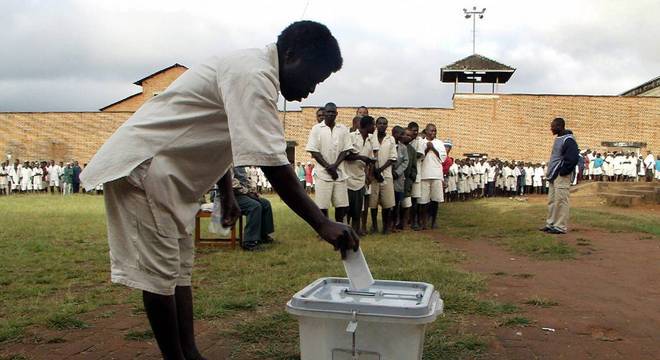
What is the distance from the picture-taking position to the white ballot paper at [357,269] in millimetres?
2186

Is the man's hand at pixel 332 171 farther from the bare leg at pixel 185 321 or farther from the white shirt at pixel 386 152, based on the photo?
the bare leg at pixel 185 321

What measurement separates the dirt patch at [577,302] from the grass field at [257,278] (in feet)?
0.55

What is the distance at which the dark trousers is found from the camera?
24.6ft

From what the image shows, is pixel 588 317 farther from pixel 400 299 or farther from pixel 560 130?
pixel 560 130

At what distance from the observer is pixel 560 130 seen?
9.56 m

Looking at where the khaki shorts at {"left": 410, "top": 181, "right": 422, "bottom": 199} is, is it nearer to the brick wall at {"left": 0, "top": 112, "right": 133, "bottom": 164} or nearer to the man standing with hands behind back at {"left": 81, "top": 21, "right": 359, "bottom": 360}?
the man standing with hands behind back at {"left": 81, "top": 21, "right": 359, "bottom": 360}

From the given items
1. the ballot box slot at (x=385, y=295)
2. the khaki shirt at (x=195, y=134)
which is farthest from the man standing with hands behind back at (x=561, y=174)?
the khaki shirt at (x=195, y=134)

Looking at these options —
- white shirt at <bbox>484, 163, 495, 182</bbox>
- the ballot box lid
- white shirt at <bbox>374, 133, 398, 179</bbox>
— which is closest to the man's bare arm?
the ballot box lid

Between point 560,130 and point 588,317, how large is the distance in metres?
6.12

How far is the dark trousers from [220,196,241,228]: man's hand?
443cm

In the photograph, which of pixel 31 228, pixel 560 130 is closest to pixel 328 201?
pixel 560 130

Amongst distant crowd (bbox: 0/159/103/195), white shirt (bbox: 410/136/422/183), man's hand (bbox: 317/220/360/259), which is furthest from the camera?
distant crowd (bbox: 0/159/103/195)

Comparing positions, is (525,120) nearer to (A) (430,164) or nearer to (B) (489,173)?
(B) (489,173)

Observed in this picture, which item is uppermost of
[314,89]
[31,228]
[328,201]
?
[314,89]
